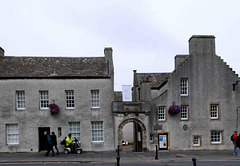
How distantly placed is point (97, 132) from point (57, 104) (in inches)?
183

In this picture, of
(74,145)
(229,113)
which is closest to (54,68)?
(74,145)

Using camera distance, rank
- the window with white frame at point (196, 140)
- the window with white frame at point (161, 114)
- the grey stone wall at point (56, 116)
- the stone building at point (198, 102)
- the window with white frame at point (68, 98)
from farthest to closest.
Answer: the window with white frame at point (196, 140)
the window with white frame at point (161, 114)
the stone building at point (198, 102)
the window with white frame at point (68, 98)
the grey stone wall at point (56, 116)

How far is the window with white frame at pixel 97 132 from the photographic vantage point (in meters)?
25.8

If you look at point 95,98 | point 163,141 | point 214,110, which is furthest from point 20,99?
point 214,110

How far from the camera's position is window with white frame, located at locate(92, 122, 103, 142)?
25.8 m

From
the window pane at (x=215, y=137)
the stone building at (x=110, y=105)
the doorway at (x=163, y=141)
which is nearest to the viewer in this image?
the stone building at (x=110, y=105)

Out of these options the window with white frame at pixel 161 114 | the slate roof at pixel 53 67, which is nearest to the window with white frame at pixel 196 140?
the window with white frame at pixel 161 114

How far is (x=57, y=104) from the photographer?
25609mm

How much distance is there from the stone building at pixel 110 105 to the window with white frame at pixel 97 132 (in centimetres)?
9

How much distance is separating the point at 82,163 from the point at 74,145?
554 centimetres

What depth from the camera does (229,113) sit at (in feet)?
88.2

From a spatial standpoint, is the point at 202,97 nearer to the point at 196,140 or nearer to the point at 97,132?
the point at 196,140

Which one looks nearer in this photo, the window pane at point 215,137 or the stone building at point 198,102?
the stone building at point 198,102

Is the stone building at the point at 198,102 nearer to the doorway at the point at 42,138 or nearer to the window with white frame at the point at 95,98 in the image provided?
the window with white frame at the point at 95,98
